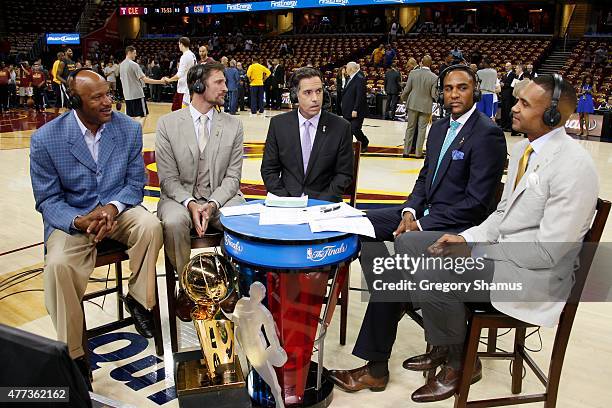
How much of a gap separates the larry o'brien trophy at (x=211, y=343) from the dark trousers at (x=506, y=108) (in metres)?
10.9

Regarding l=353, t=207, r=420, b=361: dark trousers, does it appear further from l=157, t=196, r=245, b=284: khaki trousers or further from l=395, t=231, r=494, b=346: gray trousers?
l=157, t=196, r=245, b=284: khaki trousers

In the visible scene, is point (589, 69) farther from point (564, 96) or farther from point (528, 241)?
point (528, 241)

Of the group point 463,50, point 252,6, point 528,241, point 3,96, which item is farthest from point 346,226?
point 252,6

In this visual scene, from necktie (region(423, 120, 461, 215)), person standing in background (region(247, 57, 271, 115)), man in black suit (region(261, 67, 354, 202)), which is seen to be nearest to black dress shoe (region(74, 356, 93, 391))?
man in black suit (region(261, 67, 354, 202))

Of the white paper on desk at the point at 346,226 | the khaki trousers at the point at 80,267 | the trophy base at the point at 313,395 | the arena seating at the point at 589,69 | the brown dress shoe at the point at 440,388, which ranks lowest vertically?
the trophy base at the point at 313,395

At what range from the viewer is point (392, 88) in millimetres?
14156

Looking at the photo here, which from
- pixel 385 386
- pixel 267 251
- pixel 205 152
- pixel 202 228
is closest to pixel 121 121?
pixel 205 152

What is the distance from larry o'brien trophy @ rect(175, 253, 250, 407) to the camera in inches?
90.4

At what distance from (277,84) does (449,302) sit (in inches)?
601

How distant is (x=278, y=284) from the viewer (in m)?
2.33

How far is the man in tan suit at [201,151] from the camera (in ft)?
10.4

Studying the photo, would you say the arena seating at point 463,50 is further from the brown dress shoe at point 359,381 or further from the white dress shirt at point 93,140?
the brown dress shoe at point 359,381

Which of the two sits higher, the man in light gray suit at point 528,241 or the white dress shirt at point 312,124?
the white dress shirt at point 312,124

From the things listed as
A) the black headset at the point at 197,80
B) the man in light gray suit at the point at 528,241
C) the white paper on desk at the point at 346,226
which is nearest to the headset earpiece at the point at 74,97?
the black headset at the point at 197,80
